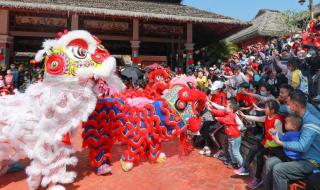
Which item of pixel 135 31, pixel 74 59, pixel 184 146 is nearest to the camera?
pixel 74 59

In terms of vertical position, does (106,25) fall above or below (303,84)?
above

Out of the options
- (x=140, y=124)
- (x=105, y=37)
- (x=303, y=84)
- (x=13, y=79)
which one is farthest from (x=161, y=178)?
(x=105, y=37)

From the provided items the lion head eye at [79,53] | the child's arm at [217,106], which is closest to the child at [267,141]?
the child's arm at [217,106]

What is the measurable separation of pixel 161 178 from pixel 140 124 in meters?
0.95

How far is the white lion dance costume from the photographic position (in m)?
3.87

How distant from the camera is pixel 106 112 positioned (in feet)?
15.6

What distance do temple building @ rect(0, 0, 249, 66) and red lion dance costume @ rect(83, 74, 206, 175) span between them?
7.39 m

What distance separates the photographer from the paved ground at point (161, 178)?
4207 millimetres

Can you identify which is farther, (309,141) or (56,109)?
(56,109)

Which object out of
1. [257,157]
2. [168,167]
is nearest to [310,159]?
[257,157]

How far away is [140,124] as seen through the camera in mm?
4973

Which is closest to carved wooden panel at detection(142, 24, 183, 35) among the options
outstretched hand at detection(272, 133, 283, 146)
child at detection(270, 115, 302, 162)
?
outstretched hand at detection(272, 133, 283, 146)

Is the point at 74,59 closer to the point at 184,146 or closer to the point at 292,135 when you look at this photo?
the point at 184,146

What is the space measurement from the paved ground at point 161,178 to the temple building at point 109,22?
8.00 meters
